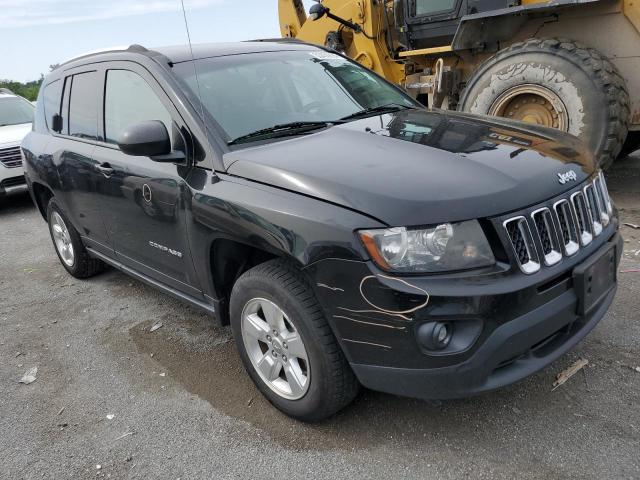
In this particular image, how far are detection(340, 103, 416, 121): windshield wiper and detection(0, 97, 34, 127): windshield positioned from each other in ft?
25.0

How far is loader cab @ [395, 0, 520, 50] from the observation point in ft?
21.4

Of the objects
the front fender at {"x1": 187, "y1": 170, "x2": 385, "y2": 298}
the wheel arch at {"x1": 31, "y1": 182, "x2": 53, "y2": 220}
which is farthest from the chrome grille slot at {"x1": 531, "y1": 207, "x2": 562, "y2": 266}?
the wheel arch at {"x1": 31, "y1": 182, "x2": 53, "y2": 220}

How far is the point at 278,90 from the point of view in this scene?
3.18 meters

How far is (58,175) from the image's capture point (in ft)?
13.5

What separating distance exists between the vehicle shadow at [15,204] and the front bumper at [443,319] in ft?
24.1

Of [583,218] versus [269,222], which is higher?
[269,222]

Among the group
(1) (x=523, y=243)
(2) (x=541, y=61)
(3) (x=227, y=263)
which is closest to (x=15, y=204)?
(3) (x=227, y=263)

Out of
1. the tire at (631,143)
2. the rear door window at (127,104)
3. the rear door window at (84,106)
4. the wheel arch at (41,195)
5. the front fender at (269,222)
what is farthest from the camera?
the tire at (631,143)

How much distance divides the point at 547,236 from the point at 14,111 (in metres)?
9.43

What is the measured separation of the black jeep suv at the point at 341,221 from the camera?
80.3 inches

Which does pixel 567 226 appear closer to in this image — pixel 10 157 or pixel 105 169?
pixel 105 169

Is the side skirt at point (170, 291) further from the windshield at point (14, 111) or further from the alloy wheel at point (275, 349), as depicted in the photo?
the windshield at point (14, 111)

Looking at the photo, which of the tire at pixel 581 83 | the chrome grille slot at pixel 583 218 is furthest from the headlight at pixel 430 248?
the tire at pixel 581 83

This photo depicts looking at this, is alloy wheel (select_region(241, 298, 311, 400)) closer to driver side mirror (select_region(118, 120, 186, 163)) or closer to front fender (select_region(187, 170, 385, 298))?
front fender (select_region(187, 170, 385, 298))
